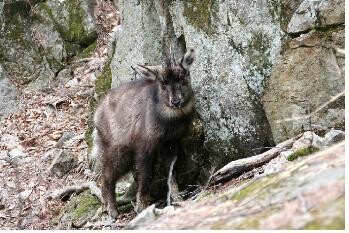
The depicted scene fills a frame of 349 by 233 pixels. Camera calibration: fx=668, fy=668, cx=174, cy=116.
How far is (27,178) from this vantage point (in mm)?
10906

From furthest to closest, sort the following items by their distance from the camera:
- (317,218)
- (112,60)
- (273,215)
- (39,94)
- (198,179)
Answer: (39,94)
(112,60)
(198,179)
(273,215)
(317,218)

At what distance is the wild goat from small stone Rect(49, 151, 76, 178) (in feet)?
5.66

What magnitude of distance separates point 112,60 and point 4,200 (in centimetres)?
277

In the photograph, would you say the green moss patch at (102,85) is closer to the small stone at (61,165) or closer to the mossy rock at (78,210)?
the small stone at (61,165)

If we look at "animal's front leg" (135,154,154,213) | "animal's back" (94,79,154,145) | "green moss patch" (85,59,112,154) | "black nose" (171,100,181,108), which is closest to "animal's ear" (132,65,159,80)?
"animal's back" (94,79,154,145)

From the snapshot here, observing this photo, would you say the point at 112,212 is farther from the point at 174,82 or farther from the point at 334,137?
the point at 334,137

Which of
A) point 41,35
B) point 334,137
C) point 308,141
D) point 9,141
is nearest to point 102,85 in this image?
point 9,141

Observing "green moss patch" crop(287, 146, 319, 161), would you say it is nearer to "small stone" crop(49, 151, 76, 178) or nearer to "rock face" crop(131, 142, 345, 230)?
"rock face" crop(131, 142, 345, 230)

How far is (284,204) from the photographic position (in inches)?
142

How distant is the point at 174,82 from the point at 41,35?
5.76 metres

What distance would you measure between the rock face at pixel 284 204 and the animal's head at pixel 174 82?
144 inches

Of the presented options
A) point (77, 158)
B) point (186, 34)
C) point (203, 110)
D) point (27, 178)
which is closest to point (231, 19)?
point (186, 34)

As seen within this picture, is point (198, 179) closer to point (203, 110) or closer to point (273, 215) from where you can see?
point (203, 110)

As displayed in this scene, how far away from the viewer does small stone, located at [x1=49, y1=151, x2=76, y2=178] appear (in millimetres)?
10711
